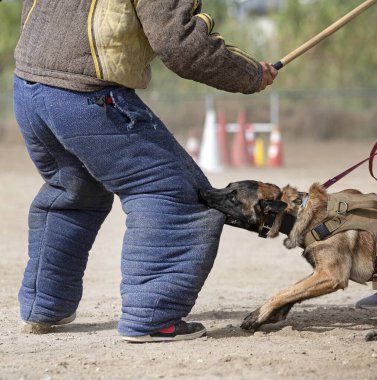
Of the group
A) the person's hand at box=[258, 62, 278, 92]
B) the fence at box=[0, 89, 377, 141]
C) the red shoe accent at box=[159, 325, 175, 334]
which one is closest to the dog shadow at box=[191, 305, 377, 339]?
the red shoe accent at box=[159, 325, 175, 334]

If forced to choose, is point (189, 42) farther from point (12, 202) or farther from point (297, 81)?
point (297, 81)

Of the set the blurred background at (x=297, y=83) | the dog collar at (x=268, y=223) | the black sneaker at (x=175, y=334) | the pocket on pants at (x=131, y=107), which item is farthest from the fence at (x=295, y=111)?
the pocket on pants at (x=131, y=107)

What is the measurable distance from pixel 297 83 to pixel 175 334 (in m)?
25.9

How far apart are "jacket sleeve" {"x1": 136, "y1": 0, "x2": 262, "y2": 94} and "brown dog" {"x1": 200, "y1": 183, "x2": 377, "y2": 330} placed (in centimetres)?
96

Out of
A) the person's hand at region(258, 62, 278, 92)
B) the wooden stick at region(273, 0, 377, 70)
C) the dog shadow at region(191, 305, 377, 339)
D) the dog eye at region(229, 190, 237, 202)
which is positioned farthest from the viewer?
the dog shadow at region(191, 305, 377, 339)

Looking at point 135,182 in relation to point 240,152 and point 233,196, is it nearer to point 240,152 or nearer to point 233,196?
point 233,196

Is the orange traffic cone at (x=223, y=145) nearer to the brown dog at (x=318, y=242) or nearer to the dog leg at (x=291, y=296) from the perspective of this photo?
the brown dog at (x=318, y=242)

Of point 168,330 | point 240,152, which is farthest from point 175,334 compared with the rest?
point 240,152

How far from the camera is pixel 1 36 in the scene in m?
33.1

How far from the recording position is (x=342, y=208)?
5469 mm

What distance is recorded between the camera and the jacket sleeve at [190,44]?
4535 mm

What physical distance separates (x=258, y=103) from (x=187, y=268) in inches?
890

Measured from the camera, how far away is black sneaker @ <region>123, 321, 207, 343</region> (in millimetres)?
5039

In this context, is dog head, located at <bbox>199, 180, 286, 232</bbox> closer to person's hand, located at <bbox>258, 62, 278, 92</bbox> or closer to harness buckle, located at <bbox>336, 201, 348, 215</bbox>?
harness buckle, located at <bbox>336, 201, 348, 215</bbox>
